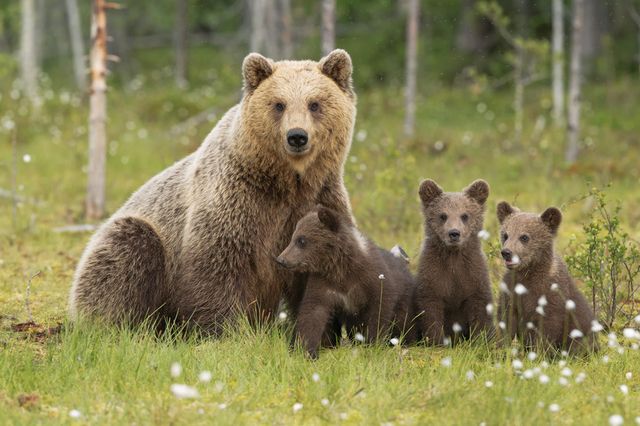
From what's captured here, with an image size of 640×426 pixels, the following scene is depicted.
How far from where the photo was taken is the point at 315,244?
6.31 metres

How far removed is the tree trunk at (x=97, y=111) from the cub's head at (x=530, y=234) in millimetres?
7327

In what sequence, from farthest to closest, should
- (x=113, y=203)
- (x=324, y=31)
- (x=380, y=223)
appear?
(x=113, y=203), (x=324, y=31), (x=380, y=223)

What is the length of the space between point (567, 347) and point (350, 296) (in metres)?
1.46

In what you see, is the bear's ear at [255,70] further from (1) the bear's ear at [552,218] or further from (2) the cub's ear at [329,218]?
(1) the bear's ear at [552,218]

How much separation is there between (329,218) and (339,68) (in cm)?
118

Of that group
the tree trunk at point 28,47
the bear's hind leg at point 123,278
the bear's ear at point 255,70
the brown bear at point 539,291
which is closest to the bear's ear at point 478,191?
the brown bear at point 539,291

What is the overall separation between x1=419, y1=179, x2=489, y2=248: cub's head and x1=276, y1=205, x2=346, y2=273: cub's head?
645 mm

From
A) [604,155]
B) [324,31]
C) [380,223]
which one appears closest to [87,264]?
[380,223]

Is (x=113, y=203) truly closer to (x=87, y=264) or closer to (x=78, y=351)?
(x=87, y=264)

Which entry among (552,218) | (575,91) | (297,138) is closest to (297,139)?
(297,138)

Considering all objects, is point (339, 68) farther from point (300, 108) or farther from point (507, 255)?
point (507, 255)

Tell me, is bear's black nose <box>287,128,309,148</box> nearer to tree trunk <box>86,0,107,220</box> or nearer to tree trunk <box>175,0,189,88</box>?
tree trunk <box>86,0,107,220</box>

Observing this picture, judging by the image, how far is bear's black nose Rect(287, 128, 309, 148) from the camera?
6.31m

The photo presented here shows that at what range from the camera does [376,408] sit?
16.5 feet
